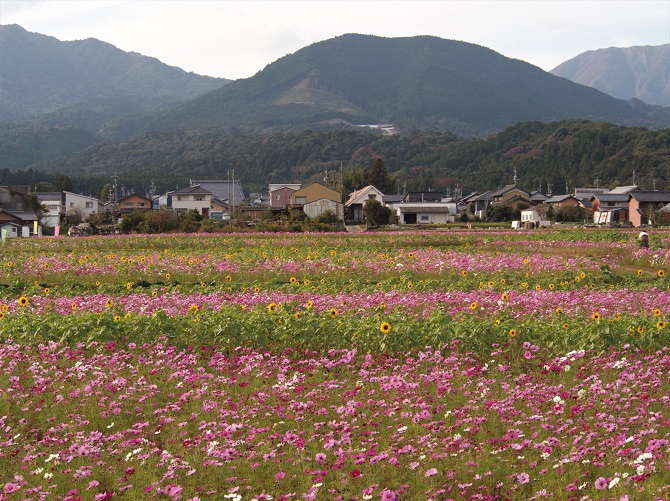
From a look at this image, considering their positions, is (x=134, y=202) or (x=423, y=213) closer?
(x=423, y=213)

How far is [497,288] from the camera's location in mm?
16031

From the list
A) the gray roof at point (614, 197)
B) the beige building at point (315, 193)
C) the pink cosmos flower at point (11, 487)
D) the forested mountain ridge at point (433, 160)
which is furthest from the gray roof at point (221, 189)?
the pink cosmos flower at point (11, 487)

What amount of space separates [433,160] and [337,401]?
6040 inches

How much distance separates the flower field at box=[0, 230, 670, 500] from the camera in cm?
649

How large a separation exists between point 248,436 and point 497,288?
32.2 ft

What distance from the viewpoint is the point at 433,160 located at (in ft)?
520

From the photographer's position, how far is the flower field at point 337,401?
649 centimetres

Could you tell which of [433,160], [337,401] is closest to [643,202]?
[337,401]

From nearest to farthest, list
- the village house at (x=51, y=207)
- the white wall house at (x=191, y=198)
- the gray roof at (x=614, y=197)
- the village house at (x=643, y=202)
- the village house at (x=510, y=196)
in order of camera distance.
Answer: the village house at (x=643, y=202), the village house at (x=51, y=207), the gray roof at (x=614, y=197), the white wall house at (x=191, y=198), the village house at (x=510, y=196)

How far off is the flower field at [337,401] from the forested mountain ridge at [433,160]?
9339cm

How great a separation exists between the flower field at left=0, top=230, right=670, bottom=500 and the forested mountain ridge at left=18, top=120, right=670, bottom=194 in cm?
9339

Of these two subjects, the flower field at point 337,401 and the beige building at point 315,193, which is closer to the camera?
the flower field at point 337,401

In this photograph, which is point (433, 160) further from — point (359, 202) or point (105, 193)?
point (359, 202)

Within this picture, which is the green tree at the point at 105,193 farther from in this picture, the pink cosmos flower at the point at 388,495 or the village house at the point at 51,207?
the pink cosmos flower at the point at 388,495
